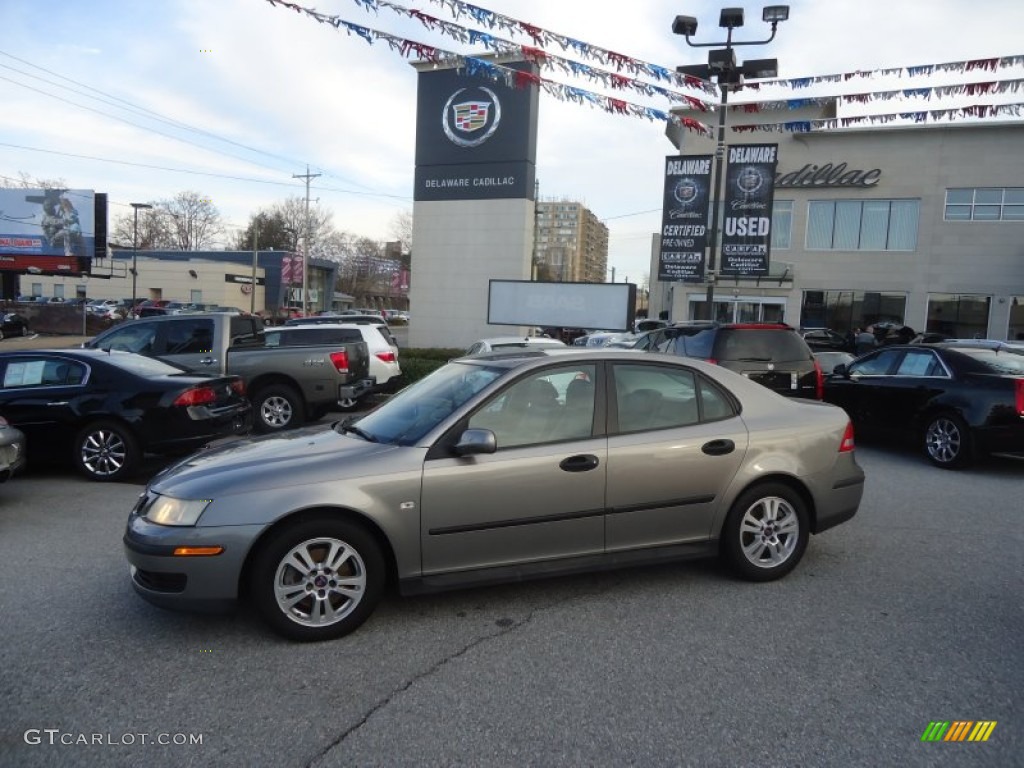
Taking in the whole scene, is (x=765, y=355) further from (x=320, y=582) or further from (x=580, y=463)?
(x=320, y=582)

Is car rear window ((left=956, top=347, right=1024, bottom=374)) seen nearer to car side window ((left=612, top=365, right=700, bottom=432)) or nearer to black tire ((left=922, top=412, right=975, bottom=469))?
black tire ((left=922, top=412, right=975, bottom=469))

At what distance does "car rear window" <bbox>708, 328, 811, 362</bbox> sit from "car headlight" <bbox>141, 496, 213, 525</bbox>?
277 inches

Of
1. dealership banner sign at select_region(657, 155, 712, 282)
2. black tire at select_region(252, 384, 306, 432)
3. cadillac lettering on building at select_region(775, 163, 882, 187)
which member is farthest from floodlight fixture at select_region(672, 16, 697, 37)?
cadillac lettering on building at select_region(775, 163, 882, 187)

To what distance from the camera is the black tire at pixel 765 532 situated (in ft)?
14.8

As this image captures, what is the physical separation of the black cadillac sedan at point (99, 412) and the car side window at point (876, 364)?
860 centimetres

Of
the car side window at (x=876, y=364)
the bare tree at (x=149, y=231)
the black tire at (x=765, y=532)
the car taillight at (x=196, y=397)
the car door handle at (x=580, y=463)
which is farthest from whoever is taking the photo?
the bare tree at (x=149, y=231)

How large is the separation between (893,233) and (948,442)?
27.1 m

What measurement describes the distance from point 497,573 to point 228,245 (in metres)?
104

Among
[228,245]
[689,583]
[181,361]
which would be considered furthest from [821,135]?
[228,245]

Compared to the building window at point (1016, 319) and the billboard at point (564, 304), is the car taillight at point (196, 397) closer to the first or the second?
the billboard at point (564, 304)

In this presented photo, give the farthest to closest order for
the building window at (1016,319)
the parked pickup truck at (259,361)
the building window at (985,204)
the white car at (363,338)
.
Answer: the building window at (1016,319) < the building window at (985,204) < the white car at (363,338) < the parked pickup truck at (259,361)

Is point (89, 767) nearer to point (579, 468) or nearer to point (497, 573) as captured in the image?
point (497, 573)

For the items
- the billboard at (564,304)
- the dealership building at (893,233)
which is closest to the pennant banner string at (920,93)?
the billboard at (564,304)

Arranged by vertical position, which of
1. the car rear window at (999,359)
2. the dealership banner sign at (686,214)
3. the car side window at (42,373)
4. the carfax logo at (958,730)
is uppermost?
the dealership banner sign at (686,214)
